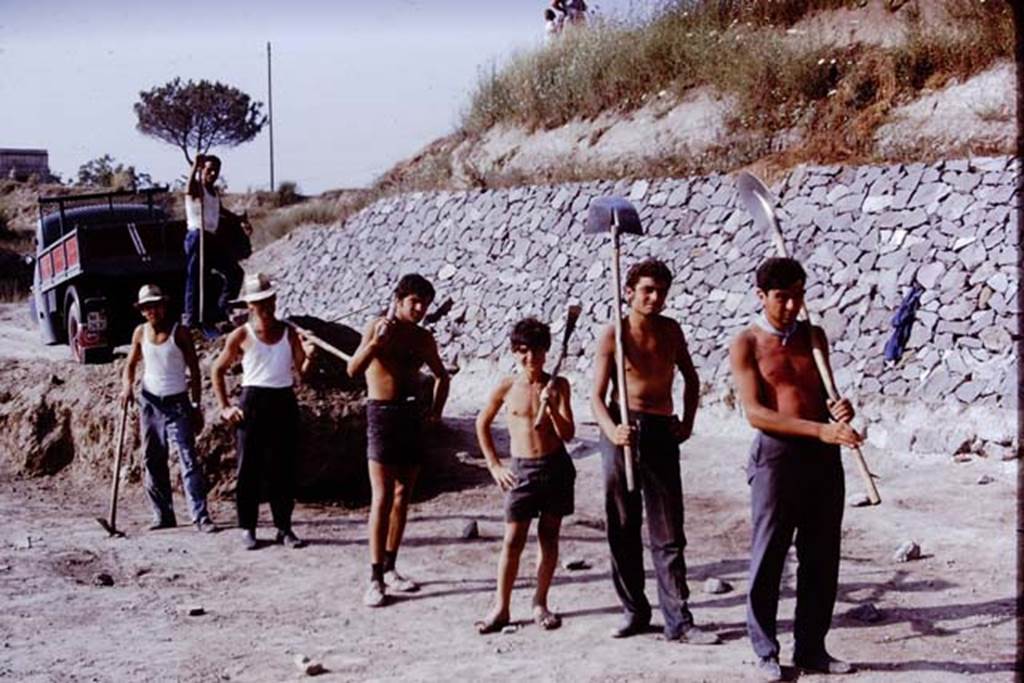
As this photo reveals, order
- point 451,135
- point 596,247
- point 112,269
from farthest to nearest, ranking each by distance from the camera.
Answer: point 451,135
point 596,247
point 112,269

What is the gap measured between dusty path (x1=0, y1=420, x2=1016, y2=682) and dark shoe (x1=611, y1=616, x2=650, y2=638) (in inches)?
3.6

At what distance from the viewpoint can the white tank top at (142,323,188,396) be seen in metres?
8.29

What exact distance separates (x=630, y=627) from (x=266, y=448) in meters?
2.99

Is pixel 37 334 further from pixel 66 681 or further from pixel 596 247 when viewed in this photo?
pixel 66 681

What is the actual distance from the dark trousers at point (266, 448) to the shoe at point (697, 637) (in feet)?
10.4

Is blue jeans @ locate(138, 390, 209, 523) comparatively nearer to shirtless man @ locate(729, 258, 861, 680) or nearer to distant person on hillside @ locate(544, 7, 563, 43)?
shirtless man @ locate(729, 258, 861, 680)

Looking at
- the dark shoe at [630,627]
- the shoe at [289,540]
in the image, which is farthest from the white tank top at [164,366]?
the dark shoe at [630,627]

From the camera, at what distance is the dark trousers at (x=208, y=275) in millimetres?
11035

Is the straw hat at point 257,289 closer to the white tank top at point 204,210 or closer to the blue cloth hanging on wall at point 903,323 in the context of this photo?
the white tank top at point 204,210

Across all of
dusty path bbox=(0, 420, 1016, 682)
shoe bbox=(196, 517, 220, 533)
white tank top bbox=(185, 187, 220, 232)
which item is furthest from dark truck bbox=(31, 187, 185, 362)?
shoe bbox=(196, 517, 220, 533)

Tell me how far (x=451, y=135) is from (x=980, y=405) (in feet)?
51.0

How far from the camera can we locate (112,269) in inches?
535

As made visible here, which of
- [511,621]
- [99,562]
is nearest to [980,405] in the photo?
[511,621]

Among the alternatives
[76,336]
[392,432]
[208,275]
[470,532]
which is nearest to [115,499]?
[470,532]
